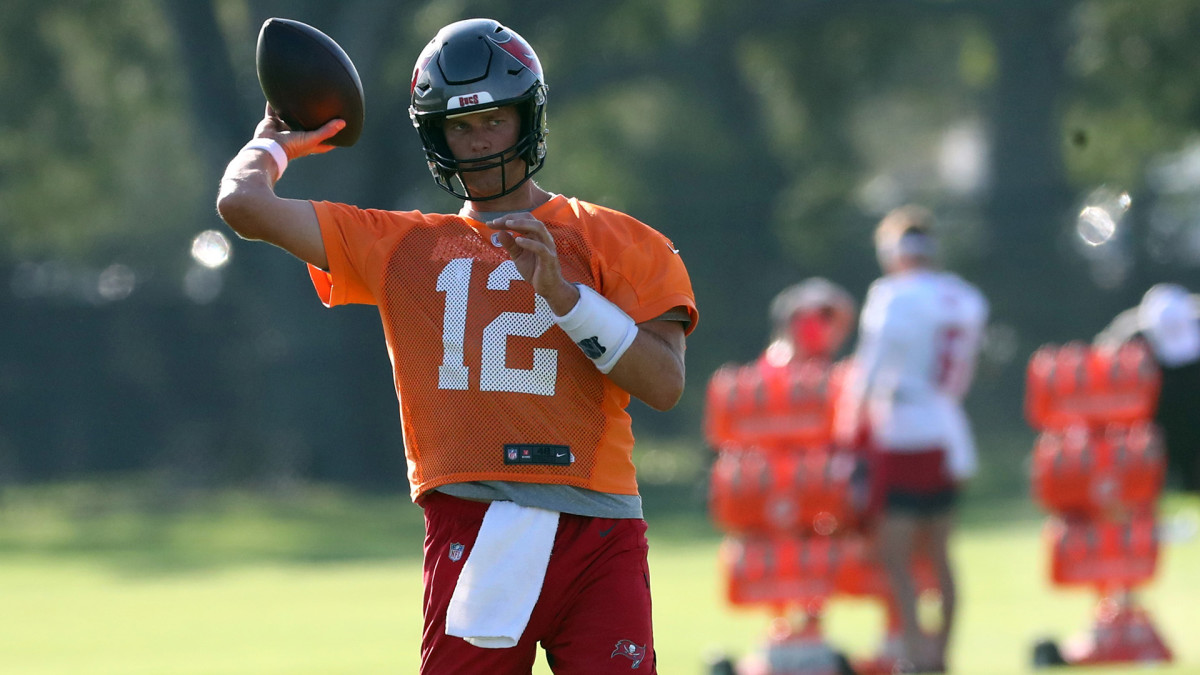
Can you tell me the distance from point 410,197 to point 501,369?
18.6m

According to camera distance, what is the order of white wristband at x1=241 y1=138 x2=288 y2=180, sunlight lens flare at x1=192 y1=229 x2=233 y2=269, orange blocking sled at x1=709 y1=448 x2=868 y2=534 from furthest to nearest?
orange blocking sled at x1=709 y1=448 x2=868 y2=534, sunlight lens flare at x1=192 y1=229 x2=233 y2=269, white wristband at x1=241 y1=138 x2=288 y2=180

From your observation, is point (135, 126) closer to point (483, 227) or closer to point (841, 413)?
point (841, 413)

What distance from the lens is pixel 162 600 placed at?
37.1 ft

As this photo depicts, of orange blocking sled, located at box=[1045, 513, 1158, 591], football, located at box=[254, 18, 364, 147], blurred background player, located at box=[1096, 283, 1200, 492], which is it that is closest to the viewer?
football, located at box=[254, 18, 364, 147]

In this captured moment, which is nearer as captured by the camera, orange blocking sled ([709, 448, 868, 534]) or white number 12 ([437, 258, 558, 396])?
white number 12 ([437, 258, 558, 396])

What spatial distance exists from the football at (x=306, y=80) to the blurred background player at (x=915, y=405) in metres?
4.35

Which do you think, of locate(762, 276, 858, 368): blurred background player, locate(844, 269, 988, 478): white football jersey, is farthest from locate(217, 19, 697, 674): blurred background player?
locate(762, 276, 858, 368): blurred background player

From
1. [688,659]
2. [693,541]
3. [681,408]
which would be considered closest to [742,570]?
[688,659]

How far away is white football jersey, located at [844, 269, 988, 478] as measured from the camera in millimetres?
7863

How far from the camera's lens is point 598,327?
11.3 ft

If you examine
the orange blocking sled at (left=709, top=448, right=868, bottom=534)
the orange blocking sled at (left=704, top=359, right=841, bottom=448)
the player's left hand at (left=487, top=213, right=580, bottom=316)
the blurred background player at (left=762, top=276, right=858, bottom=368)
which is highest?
the blurred background player at (left=762, top=276, right=858, bottom=368)

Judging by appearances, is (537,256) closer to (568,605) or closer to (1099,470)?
(568,605)

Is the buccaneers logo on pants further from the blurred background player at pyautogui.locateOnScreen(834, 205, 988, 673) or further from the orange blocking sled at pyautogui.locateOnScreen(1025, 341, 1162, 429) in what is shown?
the orange blocking sled at pyautogui.locateOnScreen(1025, 341, 1162, 429)

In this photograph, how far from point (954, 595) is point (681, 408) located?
1774 cm
